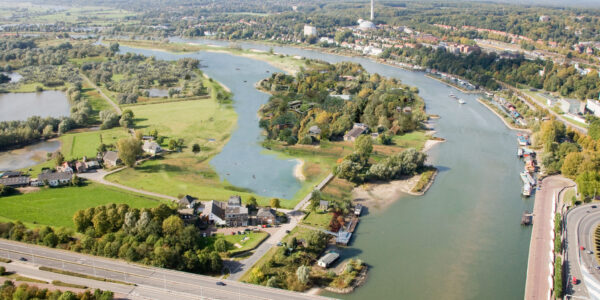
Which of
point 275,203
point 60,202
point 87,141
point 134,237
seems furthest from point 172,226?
point 87,141

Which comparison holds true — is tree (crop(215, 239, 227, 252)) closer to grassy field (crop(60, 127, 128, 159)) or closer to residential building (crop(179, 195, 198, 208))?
residential building (crop(179, 195, 198, 208))

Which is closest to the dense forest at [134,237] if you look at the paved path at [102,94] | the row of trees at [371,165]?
the row of trees at [371,165]

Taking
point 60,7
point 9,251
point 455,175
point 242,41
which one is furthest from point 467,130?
point 60,7

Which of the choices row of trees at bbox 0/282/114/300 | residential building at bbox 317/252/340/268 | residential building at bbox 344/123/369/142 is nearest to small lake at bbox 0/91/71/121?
residential building at bbox 344/123/369/142

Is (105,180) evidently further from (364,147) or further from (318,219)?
(364,147)

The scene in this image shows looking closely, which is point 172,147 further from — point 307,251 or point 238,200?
point 307,251

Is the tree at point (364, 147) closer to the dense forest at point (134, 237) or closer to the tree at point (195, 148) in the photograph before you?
the tree at point (195, 148)
